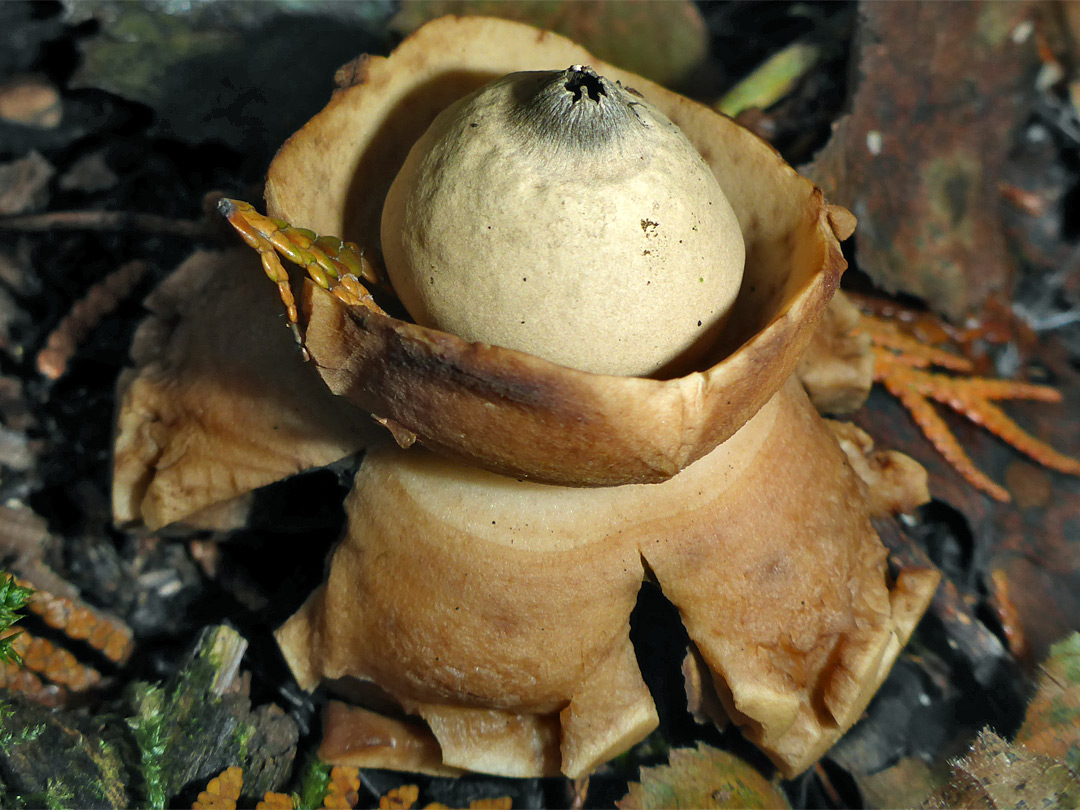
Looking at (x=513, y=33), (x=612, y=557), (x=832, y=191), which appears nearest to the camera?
(x=612, y=557)

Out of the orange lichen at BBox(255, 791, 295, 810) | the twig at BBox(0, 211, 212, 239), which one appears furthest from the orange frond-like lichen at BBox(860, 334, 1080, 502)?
the twig at BBox(0, 211, 212, 239)

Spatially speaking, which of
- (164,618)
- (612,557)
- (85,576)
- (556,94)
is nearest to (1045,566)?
(612,557)

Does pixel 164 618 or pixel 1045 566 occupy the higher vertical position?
pixel 1045 566

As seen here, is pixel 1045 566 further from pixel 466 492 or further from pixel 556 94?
pixel 556 94

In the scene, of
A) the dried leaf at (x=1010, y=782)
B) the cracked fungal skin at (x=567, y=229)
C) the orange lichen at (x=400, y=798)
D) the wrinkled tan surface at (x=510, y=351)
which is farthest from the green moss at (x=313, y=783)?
the dried leaf at (x=1010, y=782)

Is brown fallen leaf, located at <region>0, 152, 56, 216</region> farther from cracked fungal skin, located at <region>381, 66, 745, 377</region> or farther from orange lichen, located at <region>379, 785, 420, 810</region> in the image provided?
orange lichen, located at <region>379, 785, 420, 810</region>

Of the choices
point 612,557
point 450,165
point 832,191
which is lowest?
point 612,557

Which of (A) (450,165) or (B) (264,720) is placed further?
(B) (264,720)
